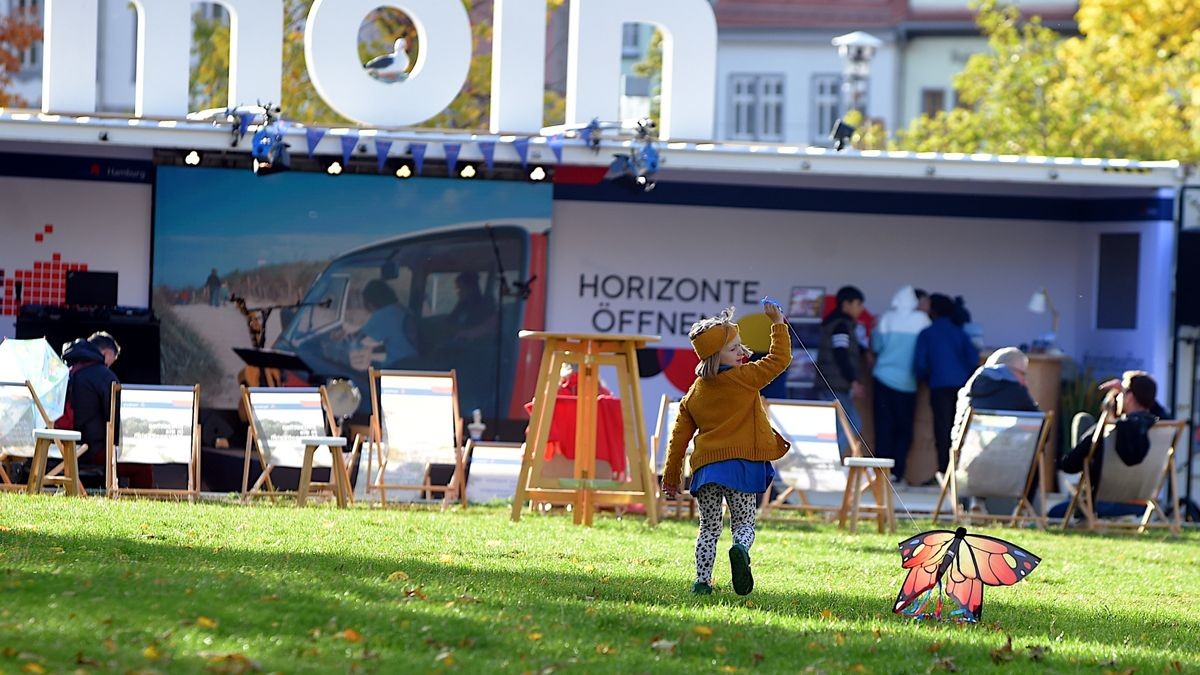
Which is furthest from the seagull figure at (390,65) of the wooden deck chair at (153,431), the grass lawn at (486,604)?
the grass lawn at (486,604)

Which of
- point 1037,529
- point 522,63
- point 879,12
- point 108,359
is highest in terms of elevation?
point 879,12

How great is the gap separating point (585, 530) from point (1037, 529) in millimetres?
3412

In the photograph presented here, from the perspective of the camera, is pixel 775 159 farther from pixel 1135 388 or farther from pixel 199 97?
pixel 199 97

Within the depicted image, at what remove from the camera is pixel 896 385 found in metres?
15.0

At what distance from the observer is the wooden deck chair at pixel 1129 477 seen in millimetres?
12367

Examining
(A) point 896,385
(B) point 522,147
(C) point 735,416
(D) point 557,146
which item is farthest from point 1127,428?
(C) point 735,416

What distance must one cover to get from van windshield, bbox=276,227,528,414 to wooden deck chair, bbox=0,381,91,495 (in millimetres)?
3356

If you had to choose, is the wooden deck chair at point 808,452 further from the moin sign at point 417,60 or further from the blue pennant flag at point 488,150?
the moin sign at point 417,60

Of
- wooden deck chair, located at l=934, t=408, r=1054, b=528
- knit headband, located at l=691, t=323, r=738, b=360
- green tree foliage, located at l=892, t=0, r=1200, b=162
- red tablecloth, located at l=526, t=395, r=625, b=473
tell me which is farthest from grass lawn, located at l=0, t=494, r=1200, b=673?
green tree foliage, located at l=892, t=0, r=1200, b=162

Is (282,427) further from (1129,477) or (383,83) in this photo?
(1129,477)

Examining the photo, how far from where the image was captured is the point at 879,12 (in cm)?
4422

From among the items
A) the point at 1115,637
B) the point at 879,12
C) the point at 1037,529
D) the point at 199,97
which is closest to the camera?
the point at 1115,637

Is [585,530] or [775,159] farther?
[775,159]

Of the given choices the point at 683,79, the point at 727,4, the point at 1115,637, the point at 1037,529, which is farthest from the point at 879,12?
the point at 1115,637
